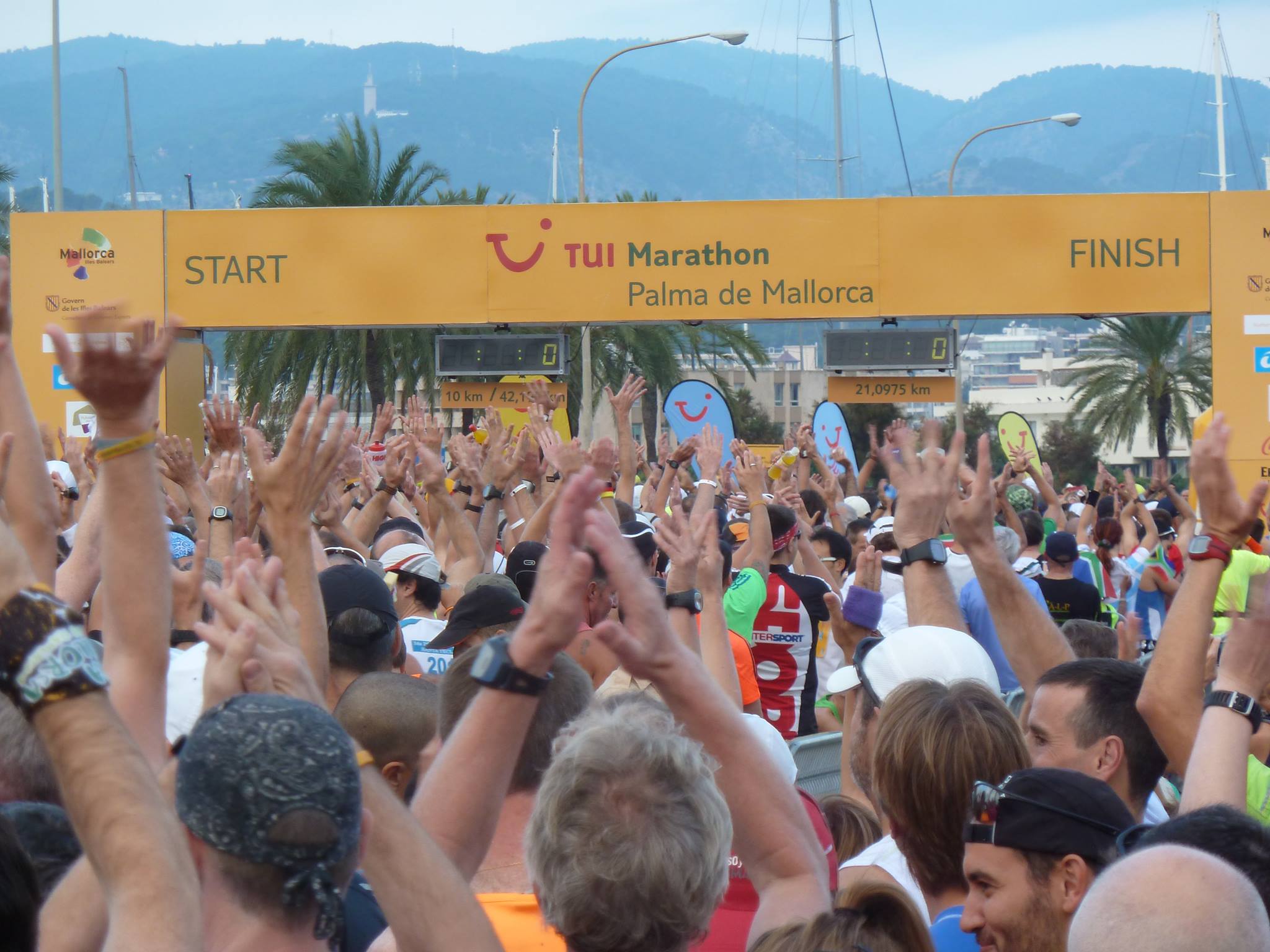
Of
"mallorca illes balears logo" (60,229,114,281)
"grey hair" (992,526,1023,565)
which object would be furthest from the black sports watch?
"mallorca illes balears logo" (60,229,114,281)

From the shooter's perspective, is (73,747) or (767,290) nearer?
(73,747)

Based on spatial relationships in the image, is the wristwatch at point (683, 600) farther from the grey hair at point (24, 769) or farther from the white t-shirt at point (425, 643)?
the grey hair at point (24, 769)

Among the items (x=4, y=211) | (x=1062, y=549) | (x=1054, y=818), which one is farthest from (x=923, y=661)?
(x=4, y=211)

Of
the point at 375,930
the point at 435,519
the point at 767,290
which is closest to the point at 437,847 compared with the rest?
the point at 375,930

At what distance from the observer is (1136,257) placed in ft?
47.8

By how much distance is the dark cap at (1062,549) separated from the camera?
26.9ft

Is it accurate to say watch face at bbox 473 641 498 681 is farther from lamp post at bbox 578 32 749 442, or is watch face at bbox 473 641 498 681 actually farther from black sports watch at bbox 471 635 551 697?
lamp post at bbox 578 32 749 442

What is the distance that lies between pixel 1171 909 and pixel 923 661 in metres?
2.09

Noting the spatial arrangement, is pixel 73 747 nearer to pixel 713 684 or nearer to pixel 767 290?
pixel 713 684

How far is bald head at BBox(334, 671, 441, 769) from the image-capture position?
3559 mm

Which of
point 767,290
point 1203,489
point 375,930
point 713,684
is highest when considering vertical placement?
point 767,290

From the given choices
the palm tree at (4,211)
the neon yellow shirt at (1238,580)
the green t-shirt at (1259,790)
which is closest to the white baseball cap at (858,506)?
the neon yellow shirt at (1238,580)

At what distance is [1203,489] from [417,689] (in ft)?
7.06

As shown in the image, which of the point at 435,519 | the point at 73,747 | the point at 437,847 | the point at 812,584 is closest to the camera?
the point at 73,747
